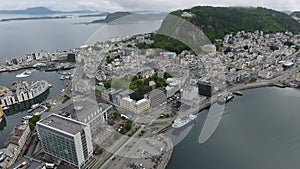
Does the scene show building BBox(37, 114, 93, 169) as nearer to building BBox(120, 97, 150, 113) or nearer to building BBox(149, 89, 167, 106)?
building BBox(120, 97, 150, 113)

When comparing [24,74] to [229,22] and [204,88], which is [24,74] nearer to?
[204,88]

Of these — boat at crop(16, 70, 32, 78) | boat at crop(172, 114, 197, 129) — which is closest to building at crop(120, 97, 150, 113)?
boat at crop(172, 114, 197, 129)

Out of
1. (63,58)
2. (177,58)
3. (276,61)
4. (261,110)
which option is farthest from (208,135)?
(63,58)

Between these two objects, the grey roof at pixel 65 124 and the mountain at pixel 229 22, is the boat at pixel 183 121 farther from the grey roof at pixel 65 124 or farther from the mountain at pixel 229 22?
the mountain at pixel 229 22

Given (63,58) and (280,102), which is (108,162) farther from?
(63,58)

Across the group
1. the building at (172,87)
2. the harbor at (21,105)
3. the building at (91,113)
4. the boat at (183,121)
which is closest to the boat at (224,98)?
the building at (172,87)
